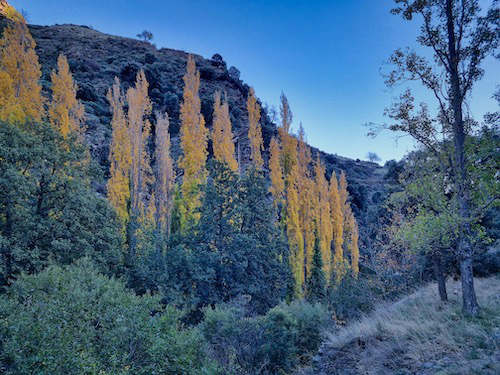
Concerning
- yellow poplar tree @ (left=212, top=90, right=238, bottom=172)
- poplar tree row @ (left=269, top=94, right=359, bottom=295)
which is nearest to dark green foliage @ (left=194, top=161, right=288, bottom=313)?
yellow poplar tree @ (left=212, top=90, right=238, bottom=172)

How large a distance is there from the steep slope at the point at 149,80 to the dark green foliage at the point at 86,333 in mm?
17401

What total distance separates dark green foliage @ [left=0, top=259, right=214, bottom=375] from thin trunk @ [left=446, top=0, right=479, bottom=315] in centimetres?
587

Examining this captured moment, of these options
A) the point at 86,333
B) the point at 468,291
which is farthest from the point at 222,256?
the point at 468,291

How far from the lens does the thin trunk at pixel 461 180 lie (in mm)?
6027

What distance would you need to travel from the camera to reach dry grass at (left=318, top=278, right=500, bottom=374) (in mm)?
4223

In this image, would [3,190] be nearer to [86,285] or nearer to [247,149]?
[86,285]

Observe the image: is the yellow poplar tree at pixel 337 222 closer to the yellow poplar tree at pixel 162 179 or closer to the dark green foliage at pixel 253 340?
the yellow poplar tree at pixel 162 179

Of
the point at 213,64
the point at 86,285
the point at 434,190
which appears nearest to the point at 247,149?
the point at 434,190

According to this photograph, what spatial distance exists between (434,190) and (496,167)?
1.36 meters

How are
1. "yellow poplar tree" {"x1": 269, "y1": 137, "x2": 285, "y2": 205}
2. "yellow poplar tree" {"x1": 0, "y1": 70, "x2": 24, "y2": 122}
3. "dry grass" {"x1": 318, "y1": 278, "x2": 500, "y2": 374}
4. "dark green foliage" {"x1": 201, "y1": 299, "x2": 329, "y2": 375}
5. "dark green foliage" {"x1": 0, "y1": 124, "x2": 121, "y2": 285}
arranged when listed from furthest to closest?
"yellow poplar tree" {"x1": 269, "y1": 137, "x2": 285, "y2": 205} < "yellow poplar tree" {"x1": 0, "y1": 70, "x2": 24, "y2": 122} < "dark green foliage" {"x1": 0, "y1": 124, "x2": 121, "y2": 285} < "dark green foliage" {"x1": 201, "y1": 299, "x2": 329, "y2": 375} < "dry grass" {"x1": 318, "y1": 278, "x2": 500, "y2": 374}

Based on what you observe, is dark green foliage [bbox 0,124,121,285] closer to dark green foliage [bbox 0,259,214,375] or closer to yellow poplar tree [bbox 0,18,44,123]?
dark green foliage [bbox 0,259,214,375]

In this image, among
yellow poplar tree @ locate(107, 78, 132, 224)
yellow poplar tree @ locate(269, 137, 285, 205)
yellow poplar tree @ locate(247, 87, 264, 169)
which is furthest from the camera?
yellow poplar tree @ locate(247, 87, 264, 169)

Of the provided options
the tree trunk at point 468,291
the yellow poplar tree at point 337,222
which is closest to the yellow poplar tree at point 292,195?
the yellow poplar tree at point 337,222

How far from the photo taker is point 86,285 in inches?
216
